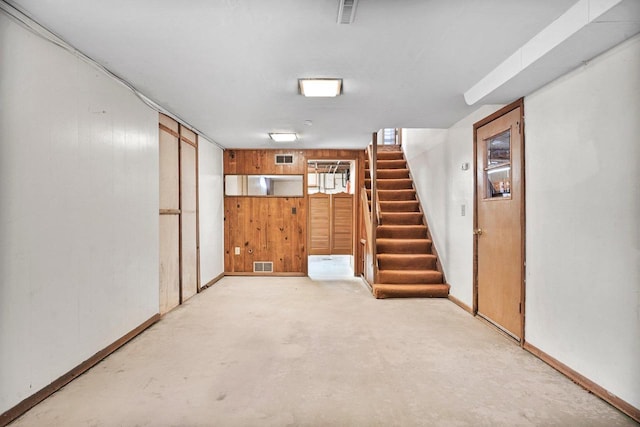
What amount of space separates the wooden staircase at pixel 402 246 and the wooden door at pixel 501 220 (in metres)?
1.03

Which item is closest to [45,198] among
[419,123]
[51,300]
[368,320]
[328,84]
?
[51,300]

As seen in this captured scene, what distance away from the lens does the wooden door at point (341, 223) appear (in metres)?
9.08

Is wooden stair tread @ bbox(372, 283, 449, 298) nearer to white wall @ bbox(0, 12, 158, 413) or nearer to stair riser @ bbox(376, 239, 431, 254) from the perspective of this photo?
stair riser @ bbox(376, 239, 431, 254)

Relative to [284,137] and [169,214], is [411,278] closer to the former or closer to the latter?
[284,137]

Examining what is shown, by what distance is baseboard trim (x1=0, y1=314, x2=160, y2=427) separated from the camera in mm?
1912

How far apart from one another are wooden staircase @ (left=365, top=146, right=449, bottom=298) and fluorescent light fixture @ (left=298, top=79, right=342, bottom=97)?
8.77ft

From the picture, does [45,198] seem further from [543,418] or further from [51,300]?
[543,418]

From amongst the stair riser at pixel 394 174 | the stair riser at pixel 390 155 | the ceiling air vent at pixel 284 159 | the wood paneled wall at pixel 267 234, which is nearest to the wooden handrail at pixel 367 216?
the stair riser at pixel 394 174

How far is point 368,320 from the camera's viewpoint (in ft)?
12.3

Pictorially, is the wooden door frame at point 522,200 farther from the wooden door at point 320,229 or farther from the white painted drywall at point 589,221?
the wooden door at point 320,229

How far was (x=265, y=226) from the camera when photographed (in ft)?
21.3

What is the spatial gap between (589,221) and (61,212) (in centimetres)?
359

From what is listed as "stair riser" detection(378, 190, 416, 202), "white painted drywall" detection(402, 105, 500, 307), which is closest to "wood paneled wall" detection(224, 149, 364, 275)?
"stair riser" detection(378, 190, 416, 202)

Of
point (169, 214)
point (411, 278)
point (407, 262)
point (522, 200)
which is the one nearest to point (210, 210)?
point (169, 214)
